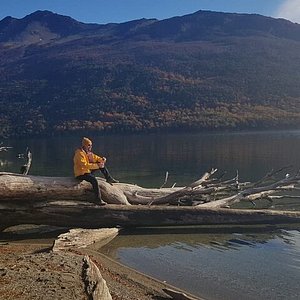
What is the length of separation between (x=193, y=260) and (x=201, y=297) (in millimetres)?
2529

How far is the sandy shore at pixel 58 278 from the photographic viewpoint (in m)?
7.75

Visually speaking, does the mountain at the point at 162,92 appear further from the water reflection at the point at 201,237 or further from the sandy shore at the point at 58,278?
the sandy shore at the point at 58,278

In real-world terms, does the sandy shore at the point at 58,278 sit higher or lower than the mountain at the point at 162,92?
lower

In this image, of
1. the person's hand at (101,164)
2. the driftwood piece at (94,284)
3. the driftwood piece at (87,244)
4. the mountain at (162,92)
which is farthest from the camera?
the mountain at (162,92)

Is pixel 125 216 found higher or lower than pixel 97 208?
lower

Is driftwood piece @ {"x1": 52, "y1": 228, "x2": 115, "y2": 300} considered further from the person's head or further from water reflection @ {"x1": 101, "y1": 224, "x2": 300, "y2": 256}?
the person's head

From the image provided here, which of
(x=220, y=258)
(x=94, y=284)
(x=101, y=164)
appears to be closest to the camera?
(x=94, y=284)

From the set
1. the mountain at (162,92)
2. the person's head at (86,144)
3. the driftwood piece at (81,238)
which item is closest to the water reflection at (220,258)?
the driftwood piece at (81,238)

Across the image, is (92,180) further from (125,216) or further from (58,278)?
(58,278)

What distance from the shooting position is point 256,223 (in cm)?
1555

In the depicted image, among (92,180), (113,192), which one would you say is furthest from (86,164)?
(113,192)

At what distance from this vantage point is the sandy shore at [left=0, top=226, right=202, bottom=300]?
7746mm

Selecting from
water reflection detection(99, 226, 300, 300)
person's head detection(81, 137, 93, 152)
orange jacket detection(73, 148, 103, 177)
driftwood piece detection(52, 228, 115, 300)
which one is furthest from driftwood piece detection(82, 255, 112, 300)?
person's head detection(81, 137, 93, 152)

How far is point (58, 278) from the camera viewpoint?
8547 mm
